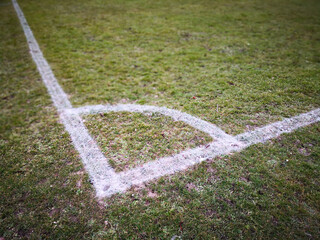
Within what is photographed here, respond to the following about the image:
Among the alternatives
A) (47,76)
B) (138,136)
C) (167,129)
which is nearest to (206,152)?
(167,129)

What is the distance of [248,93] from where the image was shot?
3.58 meters

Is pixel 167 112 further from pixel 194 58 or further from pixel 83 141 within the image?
pixel 194 58

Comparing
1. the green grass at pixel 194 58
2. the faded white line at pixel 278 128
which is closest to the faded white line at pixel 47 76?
the green grass at pixel 194 58

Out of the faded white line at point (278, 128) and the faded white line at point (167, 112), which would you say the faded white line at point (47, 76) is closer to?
the faded white line at point (167, 112)

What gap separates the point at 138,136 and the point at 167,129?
17.4 inches

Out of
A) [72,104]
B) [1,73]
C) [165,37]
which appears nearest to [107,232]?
[72,104]

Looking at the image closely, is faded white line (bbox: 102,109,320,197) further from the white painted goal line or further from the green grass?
the green grass

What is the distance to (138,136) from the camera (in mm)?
2857

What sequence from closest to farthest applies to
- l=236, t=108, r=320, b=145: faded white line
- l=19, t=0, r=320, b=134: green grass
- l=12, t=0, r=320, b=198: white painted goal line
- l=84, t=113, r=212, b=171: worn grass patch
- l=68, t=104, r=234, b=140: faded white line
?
l=12, t=0, r=320, b=198: white painted goal line < l=84, t=113, r=212, b=171: worn grass patch < l=236, t=108, r=320, b=145: faded white line < l=68, t=104, r=234, b=140: faded white line < l=19, t=0, r=320, b=134: green grass

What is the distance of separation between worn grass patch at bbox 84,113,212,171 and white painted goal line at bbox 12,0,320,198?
0.09 metres

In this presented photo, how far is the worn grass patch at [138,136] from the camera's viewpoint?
2.59 metres

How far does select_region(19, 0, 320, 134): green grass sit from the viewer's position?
344cm

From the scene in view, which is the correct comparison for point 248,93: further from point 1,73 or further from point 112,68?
point 1,73

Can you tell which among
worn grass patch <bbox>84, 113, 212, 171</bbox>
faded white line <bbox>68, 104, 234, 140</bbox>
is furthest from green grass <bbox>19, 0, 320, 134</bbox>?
worn grass patch <bbox>84, 113, 212, 171</bbox>
